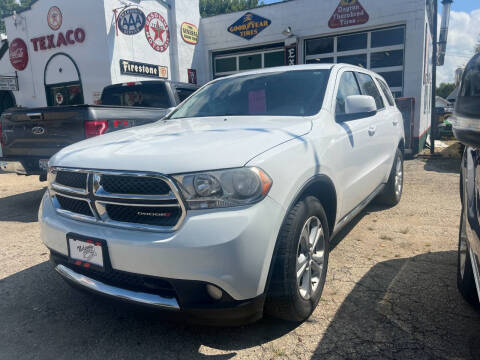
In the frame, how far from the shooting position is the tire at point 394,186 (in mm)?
4809

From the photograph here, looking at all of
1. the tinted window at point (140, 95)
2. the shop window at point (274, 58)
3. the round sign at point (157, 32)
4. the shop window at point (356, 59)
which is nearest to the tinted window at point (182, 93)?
the tinted window at point (140, 95)

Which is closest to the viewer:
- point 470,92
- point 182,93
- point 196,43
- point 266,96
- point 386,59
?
point 470,92

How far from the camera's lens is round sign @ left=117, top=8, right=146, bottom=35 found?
11.1 m

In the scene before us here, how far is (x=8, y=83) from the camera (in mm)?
13703

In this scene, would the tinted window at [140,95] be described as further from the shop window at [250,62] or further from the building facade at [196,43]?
the shop window at [250,62]

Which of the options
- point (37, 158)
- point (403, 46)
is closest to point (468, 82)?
point (37, 158)

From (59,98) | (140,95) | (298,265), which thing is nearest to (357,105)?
(298,265)

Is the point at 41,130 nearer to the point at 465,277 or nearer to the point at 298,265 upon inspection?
the point at 298,265

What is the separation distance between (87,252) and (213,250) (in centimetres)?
81

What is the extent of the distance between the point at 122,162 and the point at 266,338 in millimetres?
1367

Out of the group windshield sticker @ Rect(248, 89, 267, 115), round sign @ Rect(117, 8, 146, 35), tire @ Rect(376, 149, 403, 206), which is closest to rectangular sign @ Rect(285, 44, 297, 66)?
round sign @ Rect(117, 8, 146, 35)

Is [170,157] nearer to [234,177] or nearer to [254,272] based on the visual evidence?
[234,177]

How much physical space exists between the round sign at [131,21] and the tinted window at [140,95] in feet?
19.1

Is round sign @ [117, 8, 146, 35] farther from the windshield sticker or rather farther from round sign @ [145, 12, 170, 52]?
the windshield sticker
